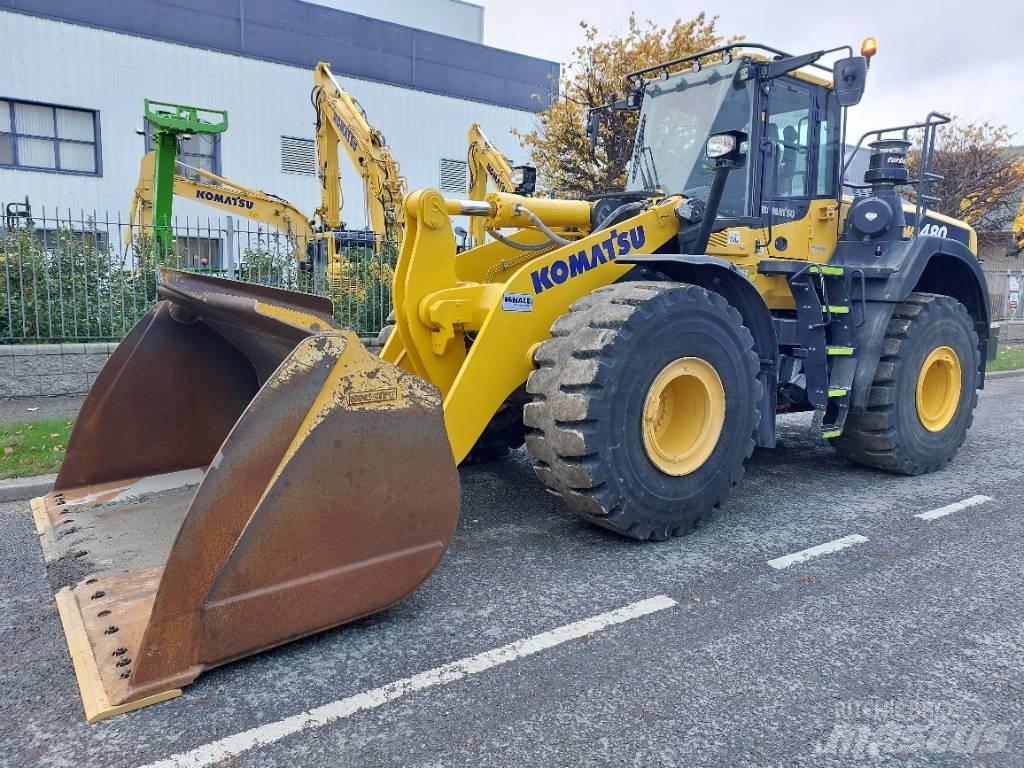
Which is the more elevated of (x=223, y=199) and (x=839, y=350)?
(x=223, y=199)

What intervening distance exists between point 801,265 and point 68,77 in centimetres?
2085

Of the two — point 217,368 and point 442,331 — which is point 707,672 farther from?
point 217,368

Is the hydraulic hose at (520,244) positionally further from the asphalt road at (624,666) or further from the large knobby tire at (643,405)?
the asphalt road at (624,666)

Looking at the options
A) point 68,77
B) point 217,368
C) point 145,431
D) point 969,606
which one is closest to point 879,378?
point 969,606

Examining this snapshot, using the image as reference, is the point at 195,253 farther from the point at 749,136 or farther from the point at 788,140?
the point at 788,140

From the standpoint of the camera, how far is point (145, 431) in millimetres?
4152

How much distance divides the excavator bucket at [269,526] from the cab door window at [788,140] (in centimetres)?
342

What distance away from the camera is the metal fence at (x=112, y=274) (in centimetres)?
801

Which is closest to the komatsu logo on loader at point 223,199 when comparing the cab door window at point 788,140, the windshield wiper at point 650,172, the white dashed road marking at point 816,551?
the windshield wiper at point 650,172

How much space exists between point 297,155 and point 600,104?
→ 556 inches

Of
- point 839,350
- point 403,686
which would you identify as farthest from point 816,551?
point 403,686

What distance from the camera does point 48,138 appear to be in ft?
63.8

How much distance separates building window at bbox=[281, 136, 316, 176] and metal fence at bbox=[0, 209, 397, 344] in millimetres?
14205

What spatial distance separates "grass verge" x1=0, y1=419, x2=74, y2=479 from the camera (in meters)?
5.30
